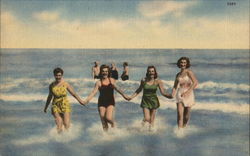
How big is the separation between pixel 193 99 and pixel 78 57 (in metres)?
1.39

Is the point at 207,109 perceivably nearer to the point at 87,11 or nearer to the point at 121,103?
the point at 121,103

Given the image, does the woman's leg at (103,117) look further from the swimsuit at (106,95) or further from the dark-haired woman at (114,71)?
the dark-haired woman at (114,71)

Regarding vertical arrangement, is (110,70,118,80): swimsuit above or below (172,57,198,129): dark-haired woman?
above

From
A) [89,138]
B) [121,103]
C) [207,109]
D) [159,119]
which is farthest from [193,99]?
[89,138]

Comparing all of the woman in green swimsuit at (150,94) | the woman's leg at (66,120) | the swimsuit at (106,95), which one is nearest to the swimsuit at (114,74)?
the swimsuit at (106,95)

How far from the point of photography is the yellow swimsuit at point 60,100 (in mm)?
3810

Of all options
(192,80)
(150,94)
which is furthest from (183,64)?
(150,94)

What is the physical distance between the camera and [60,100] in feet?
12.5

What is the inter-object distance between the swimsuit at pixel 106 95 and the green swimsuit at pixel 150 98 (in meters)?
0.35

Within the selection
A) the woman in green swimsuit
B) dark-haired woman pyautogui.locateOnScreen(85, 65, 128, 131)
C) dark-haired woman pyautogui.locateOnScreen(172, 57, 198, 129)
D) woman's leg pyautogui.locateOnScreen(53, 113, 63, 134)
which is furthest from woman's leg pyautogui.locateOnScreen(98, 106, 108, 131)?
dark-haired woman pyautogui.locateOnScreen(172, 57, 198, 129)

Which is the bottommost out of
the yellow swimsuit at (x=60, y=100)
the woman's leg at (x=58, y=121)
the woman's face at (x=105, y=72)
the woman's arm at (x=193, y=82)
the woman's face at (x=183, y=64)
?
the woman's leg at (x=58, y=121)

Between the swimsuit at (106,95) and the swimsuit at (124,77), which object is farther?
the swimsuit at (124,77)

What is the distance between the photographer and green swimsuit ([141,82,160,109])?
383cm

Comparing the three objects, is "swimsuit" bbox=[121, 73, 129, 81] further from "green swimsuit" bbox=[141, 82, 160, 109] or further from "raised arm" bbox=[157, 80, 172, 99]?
"raised arm" bbox=[157, 80, 172, 99]
